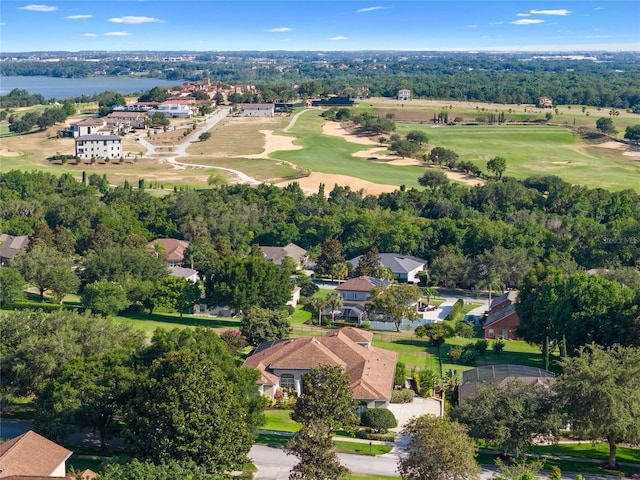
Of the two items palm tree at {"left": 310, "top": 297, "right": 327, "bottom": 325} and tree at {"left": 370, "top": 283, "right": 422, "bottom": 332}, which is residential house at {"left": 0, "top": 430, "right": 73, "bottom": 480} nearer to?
palm tree at {"left": 310, "top": 297, "right": 327, "bottom": 325}

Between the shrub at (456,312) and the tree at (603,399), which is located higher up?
the tree at (603,399)

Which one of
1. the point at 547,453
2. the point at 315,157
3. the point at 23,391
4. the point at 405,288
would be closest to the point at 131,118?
the point at 315,157

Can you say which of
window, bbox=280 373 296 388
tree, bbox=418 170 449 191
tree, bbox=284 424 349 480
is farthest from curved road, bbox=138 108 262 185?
tree, bbox=284 424 349 480

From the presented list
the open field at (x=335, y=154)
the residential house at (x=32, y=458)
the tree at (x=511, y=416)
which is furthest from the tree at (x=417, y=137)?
the residential house at (x=32, y=458)

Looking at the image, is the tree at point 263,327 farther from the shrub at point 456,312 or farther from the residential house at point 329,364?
the shrub at point 456,312

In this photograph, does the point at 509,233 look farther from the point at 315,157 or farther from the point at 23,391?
the point at 315,157
